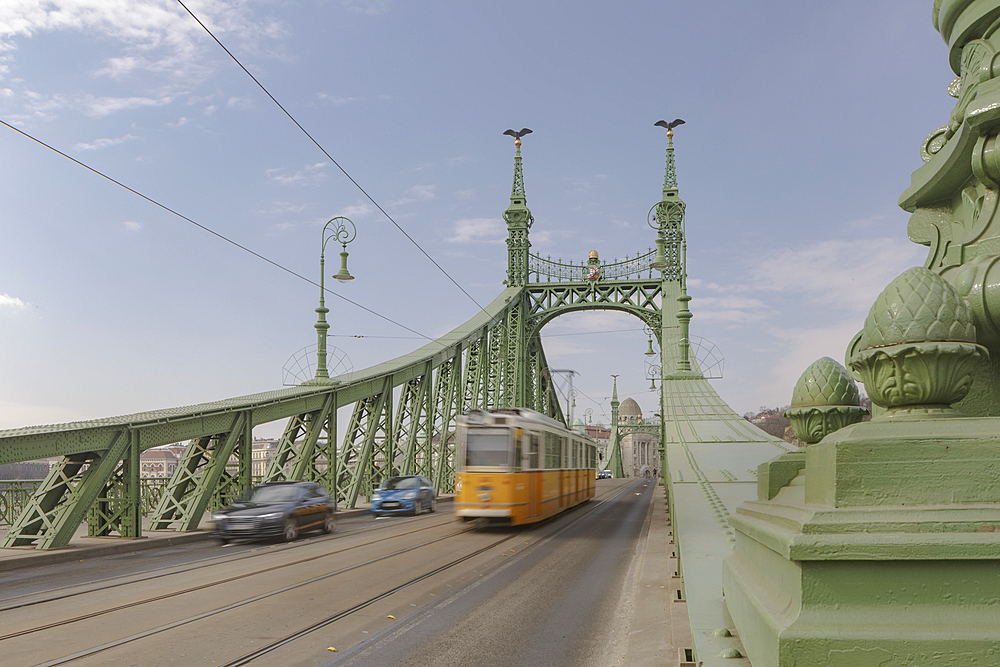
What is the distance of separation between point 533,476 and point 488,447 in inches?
70.2

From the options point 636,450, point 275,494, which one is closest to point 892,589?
point 275,494

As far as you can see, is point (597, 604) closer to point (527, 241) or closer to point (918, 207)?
point (918, 207)

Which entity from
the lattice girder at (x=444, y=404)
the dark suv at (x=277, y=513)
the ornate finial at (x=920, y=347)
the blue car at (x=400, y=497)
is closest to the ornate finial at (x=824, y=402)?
the ornate finial at (x=920, y=347)

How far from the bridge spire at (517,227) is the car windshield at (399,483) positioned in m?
26.2

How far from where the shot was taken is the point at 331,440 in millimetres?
22750

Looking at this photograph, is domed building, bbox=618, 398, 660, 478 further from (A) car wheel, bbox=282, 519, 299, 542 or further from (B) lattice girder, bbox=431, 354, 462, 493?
(A) car wheel, bbox=282, 519, 299, 542

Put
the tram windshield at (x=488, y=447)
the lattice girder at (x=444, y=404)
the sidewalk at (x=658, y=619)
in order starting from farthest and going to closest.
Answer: the lattice girder at (x=444, y=404) → the tram windshield at (x=488, y=447) → the sidewalk at (x=658, y=619)

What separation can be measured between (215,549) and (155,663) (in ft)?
30.8

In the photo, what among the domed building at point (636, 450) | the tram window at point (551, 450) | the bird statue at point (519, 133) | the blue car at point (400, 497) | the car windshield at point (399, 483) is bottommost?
the domed building at point (636, 450)

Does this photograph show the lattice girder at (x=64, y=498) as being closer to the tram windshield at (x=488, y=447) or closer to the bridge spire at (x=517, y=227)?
the tram windshield at (x=488, y=447)

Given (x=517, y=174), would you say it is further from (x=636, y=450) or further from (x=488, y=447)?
(x=636, y=450)

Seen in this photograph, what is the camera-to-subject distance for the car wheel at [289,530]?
634 inches

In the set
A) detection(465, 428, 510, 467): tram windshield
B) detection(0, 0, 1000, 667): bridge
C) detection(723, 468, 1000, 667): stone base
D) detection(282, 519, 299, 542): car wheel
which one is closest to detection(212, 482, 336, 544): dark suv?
detection(282, 519, 299, 542): car wheel

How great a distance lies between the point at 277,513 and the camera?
52.8 feet
